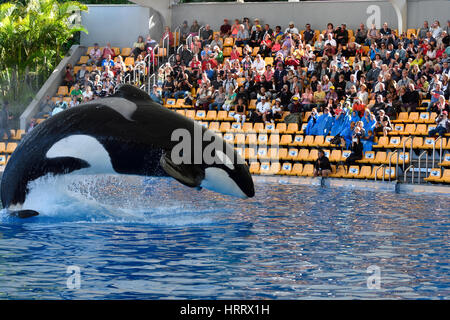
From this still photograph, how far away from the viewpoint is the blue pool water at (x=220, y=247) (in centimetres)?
742

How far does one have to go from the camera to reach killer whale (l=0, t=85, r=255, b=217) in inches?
393

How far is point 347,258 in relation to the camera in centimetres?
902

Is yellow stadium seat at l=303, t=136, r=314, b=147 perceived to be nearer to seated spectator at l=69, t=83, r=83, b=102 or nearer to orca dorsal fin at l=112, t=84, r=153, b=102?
seated spectator at l=69, t=83, r=83, b=102

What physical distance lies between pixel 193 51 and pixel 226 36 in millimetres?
1669

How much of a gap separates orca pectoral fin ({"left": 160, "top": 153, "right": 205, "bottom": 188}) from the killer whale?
2 centimetres

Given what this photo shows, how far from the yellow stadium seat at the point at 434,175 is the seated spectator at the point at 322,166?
2.88m

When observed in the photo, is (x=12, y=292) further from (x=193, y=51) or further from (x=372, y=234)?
(x=193, y=51)

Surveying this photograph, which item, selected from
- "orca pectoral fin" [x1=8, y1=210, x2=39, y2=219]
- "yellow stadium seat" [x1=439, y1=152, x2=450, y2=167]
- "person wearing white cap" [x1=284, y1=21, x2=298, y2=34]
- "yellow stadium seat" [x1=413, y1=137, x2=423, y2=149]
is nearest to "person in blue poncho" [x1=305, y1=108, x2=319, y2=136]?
"yellow stadium seat" [x1=413, y1=137, x2=423, y2=149]

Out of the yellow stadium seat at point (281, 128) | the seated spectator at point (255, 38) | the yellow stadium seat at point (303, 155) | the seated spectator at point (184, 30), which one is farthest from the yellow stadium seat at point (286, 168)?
the seated spectator at point (184, 30)

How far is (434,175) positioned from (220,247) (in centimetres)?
1060

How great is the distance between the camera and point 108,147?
10.0 metres

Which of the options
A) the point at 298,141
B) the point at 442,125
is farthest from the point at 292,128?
the point at 442,125

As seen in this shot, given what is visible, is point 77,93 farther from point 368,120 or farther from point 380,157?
point 380,157

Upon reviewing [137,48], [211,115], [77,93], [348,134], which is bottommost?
[348,134]
